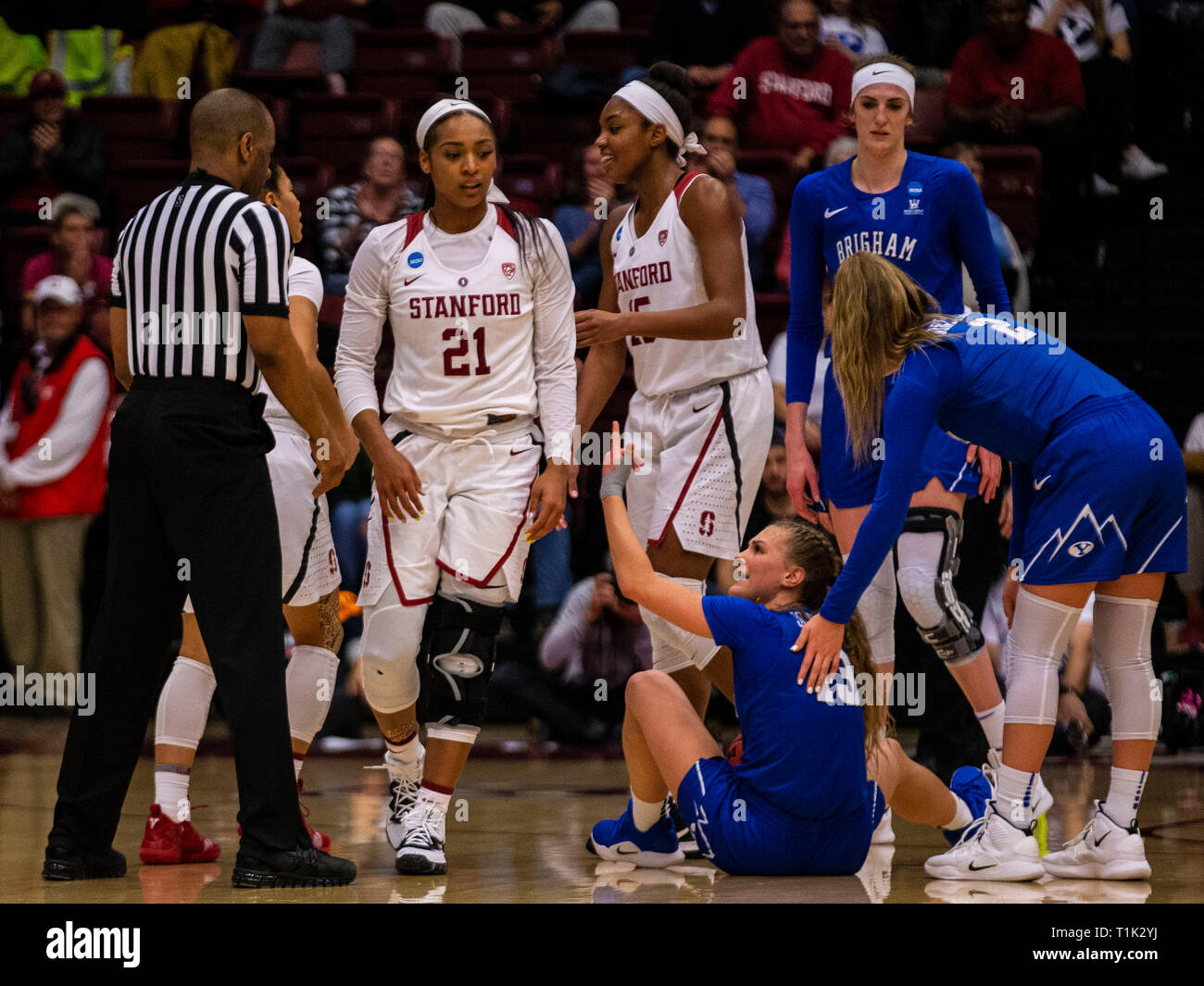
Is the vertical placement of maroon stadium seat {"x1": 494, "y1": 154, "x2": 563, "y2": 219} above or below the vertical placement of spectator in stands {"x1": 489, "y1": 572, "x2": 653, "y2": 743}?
above

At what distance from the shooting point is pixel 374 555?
4426 mm

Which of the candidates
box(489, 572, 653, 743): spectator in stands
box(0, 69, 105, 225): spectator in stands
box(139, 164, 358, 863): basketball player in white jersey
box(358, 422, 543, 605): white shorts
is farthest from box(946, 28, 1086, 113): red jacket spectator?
box(358, 422, 543, 605): white shorts

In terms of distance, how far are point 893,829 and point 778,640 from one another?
1395 millimetres

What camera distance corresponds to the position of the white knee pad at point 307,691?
15.3 feet

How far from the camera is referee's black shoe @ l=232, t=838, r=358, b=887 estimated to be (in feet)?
12.3

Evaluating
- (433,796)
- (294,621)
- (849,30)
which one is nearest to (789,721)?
(433,796)

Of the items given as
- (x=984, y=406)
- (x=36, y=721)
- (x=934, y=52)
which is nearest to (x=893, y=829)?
(x=984, y=406)

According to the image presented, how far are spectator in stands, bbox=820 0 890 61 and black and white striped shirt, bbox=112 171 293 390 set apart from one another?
6.45 m

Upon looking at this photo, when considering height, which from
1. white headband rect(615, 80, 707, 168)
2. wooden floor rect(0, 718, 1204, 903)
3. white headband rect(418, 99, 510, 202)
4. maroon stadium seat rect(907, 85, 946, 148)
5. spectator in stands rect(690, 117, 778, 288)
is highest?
maroon stadium seat rect(907, 85, 946, 148)

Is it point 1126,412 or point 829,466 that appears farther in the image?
point 829,466

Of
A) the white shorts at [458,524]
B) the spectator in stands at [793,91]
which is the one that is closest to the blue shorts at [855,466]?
the white shorts at [458,524]

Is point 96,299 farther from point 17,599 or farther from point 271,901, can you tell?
point 271,901

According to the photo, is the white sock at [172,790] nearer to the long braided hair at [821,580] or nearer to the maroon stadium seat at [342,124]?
the long braided hair at [821,580]

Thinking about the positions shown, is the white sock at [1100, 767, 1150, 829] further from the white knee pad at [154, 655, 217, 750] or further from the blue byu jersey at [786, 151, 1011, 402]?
the white knee pad at [154, 655, 217, 750]
